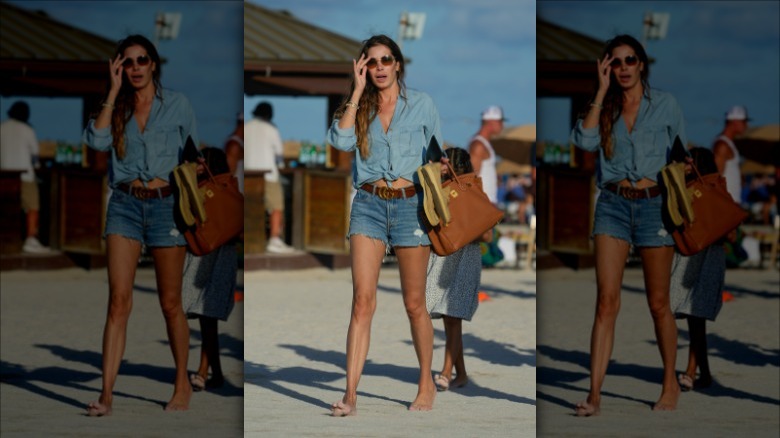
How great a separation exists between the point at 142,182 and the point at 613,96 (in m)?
1.32

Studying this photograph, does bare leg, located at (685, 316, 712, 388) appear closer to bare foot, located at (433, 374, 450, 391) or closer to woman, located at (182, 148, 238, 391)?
woman, located at (182, 148, 238, 391)

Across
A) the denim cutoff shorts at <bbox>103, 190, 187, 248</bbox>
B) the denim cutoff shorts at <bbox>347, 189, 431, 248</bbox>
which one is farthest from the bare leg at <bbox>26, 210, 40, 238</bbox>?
the denim cutoff shorts at <bbox>347, 189, 431, 248</bbox>

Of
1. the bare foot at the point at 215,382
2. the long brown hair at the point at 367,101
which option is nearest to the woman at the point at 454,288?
the long brown hair at the point at 367,101

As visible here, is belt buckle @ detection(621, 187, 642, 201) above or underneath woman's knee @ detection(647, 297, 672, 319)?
above

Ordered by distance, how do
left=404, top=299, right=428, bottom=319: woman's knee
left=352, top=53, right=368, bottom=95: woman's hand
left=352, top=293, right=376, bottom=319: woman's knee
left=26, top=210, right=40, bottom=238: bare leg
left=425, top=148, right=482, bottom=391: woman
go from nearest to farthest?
left=26, top=210, right=40, bottom=238: bare leg < left=352, top=53, right=368, bottom=95: woman's hand < left=352, top=293, right=376, bottom=319: woman's knee < left=404, top=299, right=428, bottom=319: woman's knee < left=425, top=148, right=482, bottom=391: woman

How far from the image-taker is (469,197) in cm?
576

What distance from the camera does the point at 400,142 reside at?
5344 millimetres

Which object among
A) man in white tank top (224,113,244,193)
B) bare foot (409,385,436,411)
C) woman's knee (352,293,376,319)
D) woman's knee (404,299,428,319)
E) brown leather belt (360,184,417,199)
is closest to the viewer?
man in white tank top (224,113,244,193)

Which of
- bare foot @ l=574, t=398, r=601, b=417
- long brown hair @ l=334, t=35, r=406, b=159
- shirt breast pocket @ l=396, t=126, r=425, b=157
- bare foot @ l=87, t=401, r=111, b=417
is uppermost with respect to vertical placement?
long brown hair @ l=334, t=35, r=406, b=159

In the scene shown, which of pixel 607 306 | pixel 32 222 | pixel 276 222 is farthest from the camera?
pixel 276 222

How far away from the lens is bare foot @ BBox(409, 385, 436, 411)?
5.82 meters

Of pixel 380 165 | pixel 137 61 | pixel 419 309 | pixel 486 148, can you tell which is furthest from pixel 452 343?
pixel 486 148

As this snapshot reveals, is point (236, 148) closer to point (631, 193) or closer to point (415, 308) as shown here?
point (631, 193)

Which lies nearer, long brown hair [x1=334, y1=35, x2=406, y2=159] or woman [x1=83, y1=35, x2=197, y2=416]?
woman [x1=83, y1=35, x2=197, y2=416]
